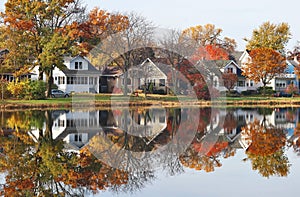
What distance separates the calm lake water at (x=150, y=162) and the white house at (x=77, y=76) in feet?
107

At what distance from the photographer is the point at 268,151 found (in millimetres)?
13086

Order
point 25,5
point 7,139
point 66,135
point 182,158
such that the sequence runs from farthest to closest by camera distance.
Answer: point 25,5 → point 66,135 → point 7,139 → point 182,158

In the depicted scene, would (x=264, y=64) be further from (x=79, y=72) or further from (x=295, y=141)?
(x=295, y=141)

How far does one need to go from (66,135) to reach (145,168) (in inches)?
284

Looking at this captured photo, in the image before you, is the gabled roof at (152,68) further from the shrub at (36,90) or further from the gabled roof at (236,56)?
the gabled roof at (236,56)

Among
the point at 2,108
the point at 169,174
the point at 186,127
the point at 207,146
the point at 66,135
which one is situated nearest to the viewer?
the point at 169,174

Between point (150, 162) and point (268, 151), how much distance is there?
3452mm

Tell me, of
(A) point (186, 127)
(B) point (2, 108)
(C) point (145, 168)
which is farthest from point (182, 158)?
(B) point (2, 108)

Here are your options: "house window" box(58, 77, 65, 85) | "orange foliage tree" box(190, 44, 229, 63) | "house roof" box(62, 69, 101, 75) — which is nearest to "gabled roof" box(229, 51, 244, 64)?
"orange foliage tree" box(190, 44, 229, 63)

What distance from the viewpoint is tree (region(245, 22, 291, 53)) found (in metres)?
68.2

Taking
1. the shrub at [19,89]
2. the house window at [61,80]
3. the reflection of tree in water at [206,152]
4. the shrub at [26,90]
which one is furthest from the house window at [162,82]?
the reflection of tree in water at [206,152]

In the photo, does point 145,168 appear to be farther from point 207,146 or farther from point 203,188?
point 207,146

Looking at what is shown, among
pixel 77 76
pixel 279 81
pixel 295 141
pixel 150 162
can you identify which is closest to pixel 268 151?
pixel 295 141

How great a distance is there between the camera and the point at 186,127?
21.3 meters
